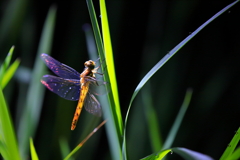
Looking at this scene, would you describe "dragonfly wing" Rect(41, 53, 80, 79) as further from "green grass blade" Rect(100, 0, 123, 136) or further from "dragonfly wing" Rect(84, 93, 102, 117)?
"green grass blade" Rect(100, 0, 123, 136)

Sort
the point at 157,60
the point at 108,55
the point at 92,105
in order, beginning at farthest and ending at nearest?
the point at 157,60 → the point at 92,105 → the point at 108,55

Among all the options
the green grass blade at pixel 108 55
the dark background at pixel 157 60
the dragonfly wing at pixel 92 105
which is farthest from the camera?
the dark background at pixel 157 60

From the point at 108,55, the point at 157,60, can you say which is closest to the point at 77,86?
the point at 108,55

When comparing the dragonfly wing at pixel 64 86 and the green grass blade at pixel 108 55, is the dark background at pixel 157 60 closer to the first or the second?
the dragonfly wing at pixel 64 86

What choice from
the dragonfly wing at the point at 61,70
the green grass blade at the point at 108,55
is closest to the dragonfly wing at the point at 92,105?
the dragonfly wing at the point at 61,70

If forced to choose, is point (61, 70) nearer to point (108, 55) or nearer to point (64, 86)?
point (64, 86)
